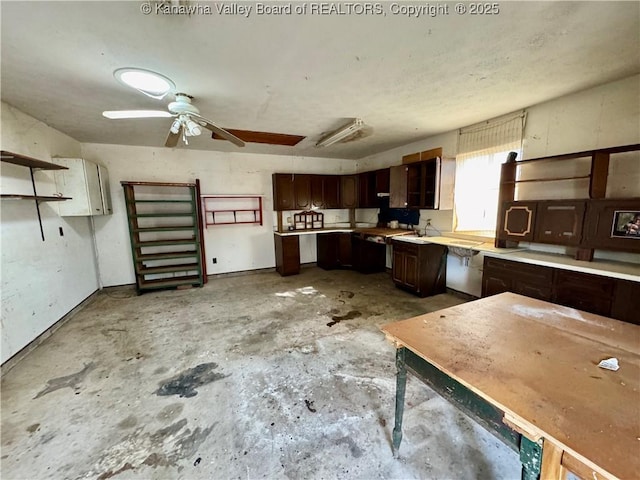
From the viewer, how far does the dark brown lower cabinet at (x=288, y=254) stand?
17.9ft

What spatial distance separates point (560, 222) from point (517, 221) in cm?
41

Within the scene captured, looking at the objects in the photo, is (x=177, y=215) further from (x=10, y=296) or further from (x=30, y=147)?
(x=10, y=296)

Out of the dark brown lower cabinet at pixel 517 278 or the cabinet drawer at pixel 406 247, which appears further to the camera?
the cabinet drawer at pixel 406 247

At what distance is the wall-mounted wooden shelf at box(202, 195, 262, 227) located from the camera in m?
5.28

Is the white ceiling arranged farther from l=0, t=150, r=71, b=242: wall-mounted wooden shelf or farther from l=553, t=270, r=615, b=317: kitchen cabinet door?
l=553, t=270, r=615, b=317: kitchen cabinet door

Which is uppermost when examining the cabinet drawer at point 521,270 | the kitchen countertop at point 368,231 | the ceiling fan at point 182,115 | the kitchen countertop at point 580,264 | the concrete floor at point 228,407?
the ceiling fan at point 182,115

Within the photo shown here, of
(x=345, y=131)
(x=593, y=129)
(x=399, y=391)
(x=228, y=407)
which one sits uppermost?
(x=345, y=131)

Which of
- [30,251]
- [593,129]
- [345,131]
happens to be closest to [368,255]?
[345,131]

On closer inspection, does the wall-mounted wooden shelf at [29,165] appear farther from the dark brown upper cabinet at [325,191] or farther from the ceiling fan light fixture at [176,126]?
the dark brown upper cabinet at [325,191]

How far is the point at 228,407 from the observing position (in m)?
2.02

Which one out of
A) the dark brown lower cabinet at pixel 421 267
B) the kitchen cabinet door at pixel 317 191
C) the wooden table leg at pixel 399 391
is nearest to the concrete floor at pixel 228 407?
the wooden table leg at pixel 399 391

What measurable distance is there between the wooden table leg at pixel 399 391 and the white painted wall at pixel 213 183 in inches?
185

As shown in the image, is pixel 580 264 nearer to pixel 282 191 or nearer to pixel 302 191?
pixel 302 191

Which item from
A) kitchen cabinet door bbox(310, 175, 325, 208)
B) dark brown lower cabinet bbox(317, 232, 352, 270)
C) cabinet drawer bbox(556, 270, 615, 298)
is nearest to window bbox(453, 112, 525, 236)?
cabinet drawer bbox(556, 270, 615, 298)
